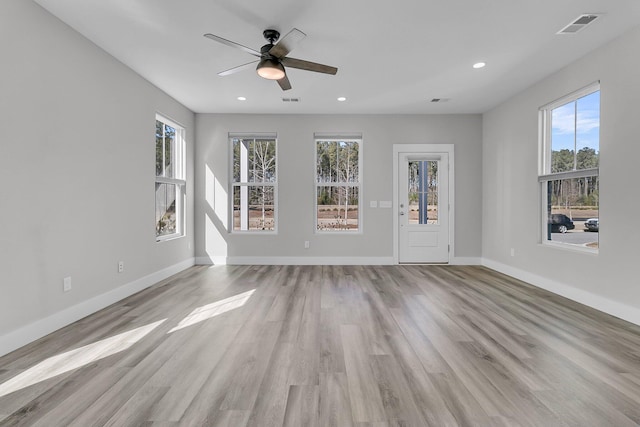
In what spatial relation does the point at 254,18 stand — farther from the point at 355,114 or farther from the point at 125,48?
the point at 355,114

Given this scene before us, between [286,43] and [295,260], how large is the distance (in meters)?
3.68

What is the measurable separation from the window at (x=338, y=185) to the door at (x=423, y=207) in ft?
2.63

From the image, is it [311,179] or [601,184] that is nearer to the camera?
[601,184]

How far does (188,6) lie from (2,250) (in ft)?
7.68

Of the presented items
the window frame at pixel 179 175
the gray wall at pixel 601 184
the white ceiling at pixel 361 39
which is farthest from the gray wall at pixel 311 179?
the white ceiling at pixel 361 39

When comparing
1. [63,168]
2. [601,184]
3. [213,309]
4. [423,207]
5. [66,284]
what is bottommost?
[213,309]

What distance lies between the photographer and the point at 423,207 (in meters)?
5.51

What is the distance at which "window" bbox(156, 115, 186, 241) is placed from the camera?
4.44 meters

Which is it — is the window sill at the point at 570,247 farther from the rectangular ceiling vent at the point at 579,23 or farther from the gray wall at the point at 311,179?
the rectangular ceiling vent at the point at 579,23

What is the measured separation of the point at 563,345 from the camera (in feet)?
7.50

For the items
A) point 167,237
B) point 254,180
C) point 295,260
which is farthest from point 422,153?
point 167,237

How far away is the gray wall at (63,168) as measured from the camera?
2.24 meters

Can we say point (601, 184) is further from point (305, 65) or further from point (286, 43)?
point (286, 43)

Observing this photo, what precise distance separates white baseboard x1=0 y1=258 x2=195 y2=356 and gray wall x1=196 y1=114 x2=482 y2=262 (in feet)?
5.26
